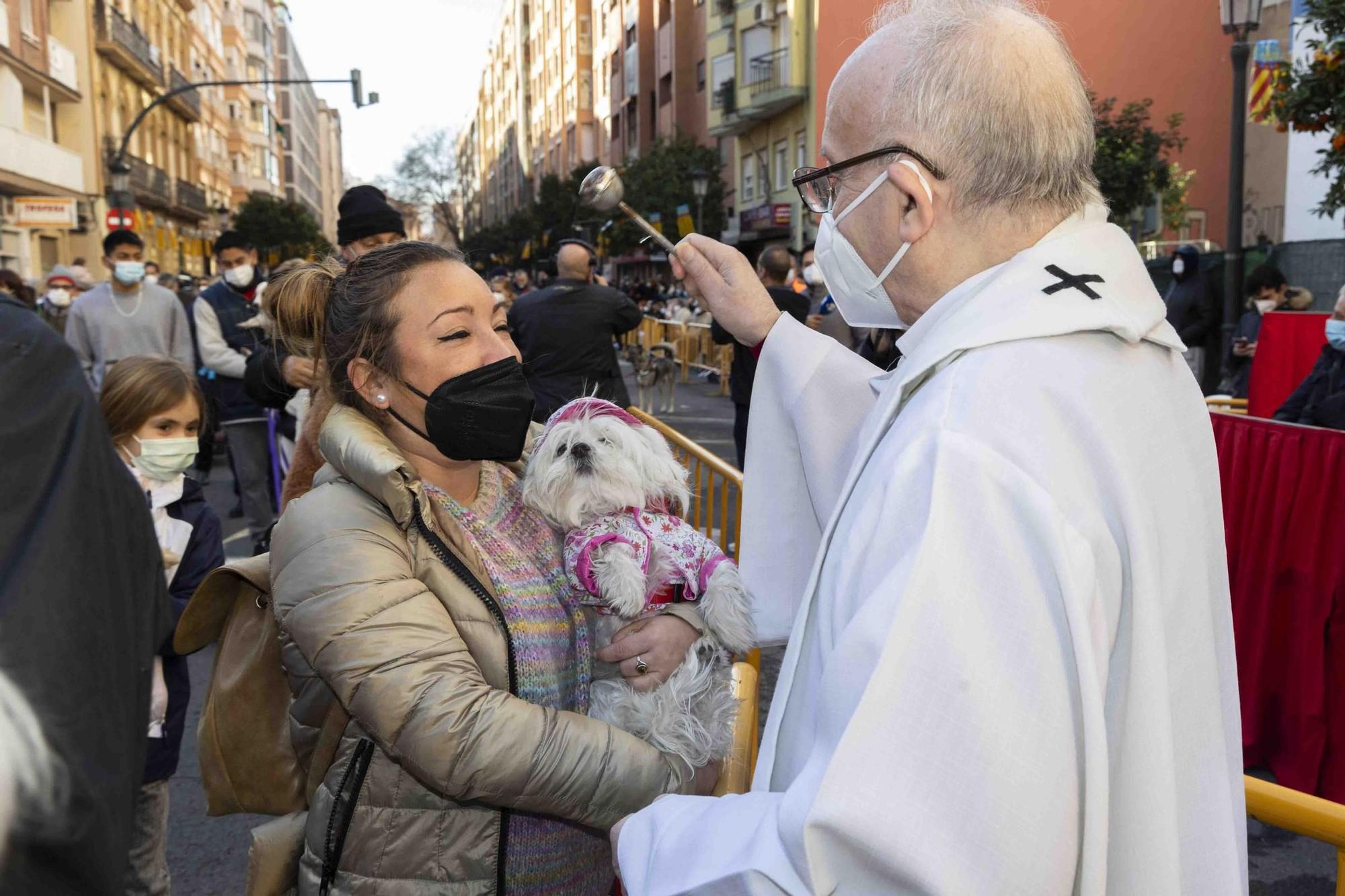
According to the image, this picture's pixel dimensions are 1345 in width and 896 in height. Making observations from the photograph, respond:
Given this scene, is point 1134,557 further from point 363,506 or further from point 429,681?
point 363,506

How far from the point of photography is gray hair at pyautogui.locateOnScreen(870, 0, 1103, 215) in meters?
1.34

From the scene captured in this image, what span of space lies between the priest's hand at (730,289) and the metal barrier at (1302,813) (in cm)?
115

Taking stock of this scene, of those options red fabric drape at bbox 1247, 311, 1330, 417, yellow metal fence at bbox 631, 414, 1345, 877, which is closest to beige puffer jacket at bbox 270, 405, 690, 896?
yellow metal fence at bbox 631, 414, 1345, 877

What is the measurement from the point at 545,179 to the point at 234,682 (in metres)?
51.0

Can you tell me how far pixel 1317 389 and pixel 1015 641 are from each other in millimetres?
5353

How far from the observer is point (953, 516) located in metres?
1.09

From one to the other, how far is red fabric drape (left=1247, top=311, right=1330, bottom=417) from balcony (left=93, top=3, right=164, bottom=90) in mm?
37488

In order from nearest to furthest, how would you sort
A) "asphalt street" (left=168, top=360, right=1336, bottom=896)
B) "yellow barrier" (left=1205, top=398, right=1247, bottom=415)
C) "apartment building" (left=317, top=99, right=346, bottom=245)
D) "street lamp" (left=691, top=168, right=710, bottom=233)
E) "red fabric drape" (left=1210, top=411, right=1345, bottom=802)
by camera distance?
"asphalt street" (left=168, top=360, right=1336, bottom=896) → "red fabric drape" (left=1210, top=411, right=1345, bottom=802) → "yellow barrier" (left=1205, top=398, right=1247, bottom=415) → "street lamp" (left=691, top=168, right=710, bottom=233) → "apartment building" (left=317, top=99, right=346, bottom=245)

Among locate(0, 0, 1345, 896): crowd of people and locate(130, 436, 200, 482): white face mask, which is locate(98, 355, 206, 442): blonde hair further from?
locate(0, 0, 1345, 896): crowd of people

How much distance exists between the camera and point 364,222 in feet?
16.6

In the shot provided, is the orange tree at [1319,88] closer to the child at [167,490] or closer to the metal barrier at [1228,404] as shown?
the metal barrier at [1228,404]

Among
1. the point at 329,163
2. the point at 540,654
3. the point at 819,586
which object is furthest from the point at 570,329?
the point at 329,163

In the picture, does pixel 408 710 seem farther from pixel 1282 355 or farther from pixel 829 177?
pixel 1282 355

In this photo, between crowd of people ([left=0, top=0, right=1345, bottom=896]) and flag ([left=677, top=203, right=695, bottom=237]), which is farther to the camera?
flag ([left=677, top=203, right=695, bottom=237])
